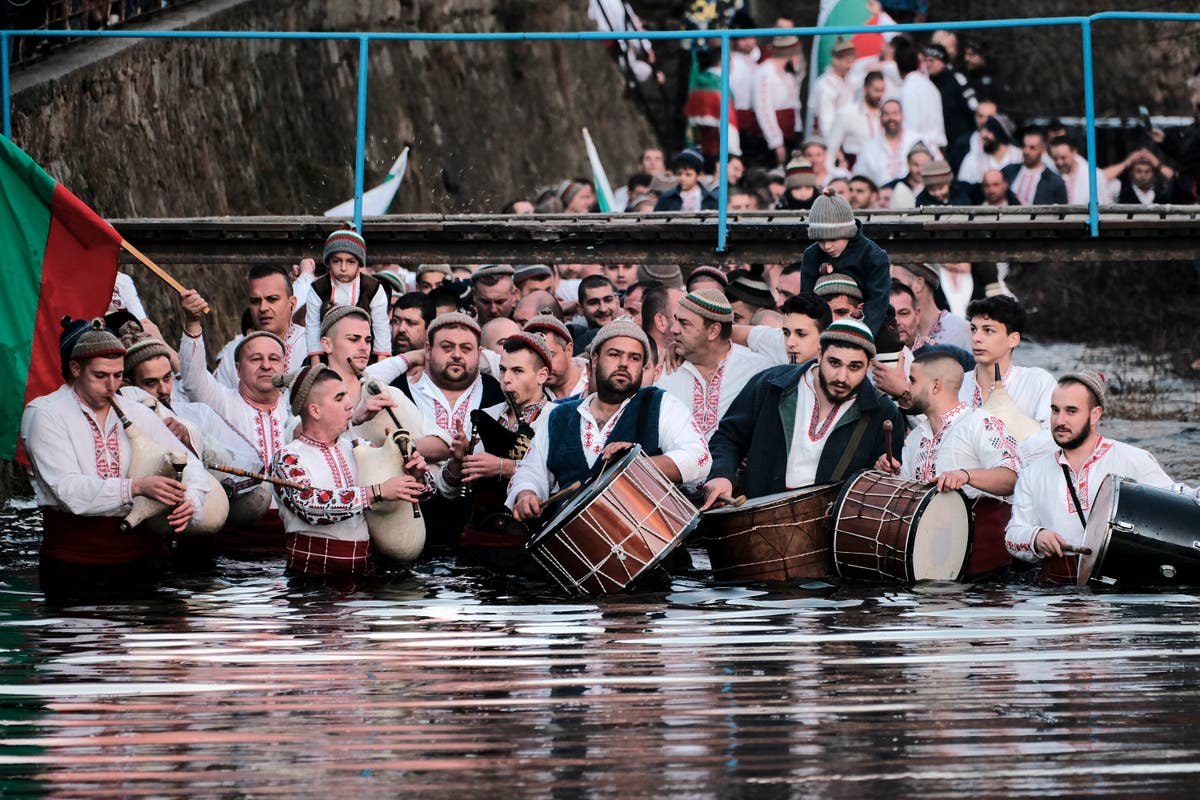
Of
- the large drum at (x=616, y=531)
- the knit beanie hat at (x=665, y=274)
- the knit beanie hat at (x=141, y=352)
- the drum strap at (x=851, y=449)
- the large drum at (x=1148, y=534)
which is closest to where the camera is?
the large drum at (x=1148, y=534)

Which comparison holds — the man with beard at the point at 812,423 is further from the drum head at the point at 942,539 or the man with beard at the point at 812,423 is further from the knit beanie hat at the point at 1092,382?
the knit beanie hat at the point at 1092,382

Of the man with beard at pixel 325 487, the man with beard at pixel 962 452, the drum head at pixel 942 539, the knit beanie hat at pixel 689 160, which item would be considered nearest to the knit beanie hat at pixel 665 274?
A: the knit beanie hat at pixel 689 160

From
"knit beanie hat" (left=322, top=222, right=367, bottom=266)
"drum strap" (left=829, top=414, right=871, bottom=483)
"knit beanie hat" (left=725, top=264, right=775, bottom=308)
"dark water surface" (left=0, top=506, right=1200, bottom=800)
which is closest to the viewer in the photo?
"dark water surface" (left=0, top=506, right=1200, bottom=800)

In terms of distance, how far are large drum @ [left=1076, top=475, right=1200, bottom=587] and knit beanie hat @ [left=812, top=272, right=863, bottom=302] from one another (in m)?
2.04

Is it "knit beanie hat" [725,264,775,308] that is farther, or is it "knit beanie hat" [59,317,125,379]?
"knit beanie hat" [725,264,775,308]

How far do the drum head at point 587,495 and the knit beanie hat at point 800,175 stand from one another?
20.8 ft

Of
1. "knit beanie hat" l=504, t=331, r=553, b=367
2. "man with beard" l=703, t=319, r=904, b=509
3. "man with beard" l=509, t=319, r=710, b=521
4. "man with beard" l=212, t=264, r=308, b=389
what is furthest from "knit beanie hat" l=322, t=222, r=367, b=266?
→ "man with beard" l=703, t=319, r=904, b=509

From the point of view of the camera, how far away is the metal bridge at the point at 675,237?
1205cm

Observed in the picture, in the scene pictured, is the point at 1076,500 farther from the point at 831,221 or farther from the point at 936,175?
the point at 936,175

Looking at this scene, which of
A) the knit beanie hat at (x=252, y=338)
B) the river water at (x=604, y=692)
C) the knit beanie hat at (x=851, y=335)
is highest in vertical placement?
the knit beanie hat at (x=252, y=338)

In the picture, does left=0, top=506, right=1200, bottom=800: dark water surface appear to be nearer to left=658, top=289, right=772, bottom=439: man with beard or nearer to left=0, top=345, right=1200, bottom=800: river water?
left=0, top=345, right=1200, bottom=800: river water

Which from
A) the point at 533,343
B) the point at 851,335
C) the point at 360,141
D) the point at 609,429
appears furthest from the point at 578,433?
the point at 360,141

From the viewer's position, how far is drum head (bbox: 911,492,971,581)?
29.6ft

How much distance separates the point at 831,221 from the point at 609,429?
1.80 m
